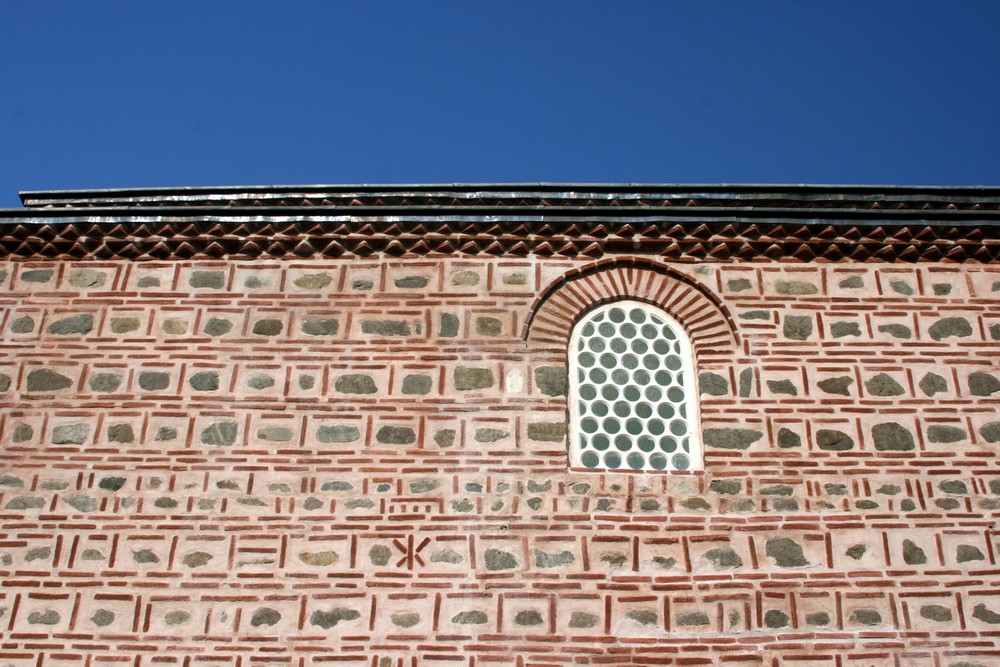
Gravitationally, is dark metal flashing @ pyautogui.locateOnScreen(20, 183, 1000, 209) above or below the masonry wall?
above

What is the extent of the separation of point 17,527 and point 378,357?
7.42ft

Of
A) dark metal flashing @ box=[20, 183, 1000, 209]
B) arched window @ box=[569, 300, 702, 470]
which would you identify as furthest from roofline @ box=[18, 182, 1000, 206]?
arched window @ box=[569, 300, 702, 470]

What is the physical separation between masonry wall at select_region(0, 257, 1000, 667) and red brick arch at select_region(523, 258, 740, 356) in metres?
0.03

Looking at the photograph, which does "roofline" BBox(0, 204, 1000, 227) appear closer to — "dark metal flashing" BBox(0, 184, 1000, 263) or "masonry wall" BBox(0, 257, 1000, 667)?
"dark metal flashing" BBox(0, 184, 1000, 263)

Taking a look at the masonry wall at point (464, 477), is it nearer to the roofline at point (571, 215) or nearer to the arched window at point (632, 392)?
the arched window at point (632, 392)

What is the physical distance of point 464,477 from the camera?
585cm

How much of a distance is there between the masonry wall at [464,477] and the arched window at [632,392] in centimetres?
13

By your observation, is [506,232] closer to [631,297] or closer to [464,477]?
[631,297]

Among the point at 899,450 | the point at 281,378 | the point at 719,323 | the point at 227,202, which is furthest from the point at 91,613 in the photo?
the point at 899,450

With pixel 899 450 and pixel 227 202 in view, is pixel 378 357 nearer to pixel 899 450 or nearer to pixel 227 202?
pixel 227 202

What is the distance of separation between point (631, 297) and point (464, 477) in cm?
161

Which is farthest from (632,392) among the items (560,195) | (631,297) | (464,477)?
(560,195)

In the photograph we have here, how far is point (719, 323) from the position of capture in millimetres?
6375

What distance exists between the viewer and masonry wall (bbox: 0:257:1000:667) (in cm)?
551
